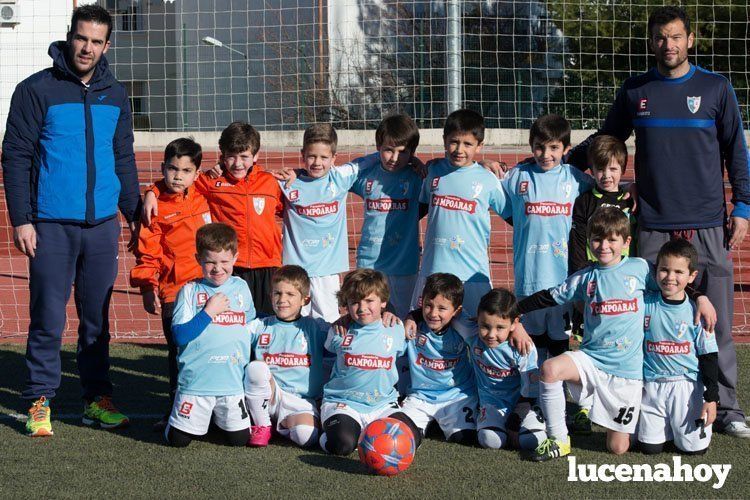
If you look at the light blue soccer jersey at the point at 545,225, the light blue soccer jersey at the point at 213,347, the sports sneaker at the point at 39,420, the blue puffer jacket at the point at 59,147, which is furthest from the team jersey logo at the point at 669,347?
the sports sneaker at the point at 39,420

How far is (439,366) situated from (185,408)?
4.23 feet

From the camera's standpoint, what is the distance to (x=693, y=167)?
4762mm

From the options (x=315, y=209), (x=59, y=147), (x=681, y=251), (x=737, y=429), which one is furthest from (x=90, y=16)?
(x=737, y=429)

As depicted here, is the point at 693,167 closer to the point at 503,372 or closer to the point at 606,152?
the point at 606,152

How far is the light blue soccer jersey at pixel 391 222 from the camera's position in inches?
209

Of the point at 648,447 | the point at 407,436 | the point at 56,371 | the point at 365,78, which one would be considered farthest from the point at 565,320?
the point at 365,78

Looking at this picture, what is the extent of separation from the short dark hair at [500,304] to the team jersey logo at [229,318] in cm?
121

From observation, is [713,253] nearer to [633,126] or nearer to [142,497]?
[633,126]

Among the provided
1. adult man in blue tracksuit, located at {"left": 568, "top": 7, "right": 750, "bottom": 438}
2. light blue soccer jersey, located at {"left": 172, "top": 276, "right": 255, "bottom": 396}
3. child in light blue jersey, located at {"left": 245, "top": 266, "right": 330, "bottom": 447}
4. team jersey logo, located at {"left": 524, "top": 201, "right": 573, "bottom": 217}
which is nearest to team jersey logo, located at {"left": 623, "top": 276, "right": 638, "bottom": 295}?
adult man in blue tracksuit, located at {"left": 568, "top": 7, "right": 750, "bottom": 438}

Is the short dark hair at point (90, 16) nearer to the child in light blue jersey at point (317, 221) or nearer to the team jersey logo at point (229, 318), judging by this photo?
the child in light blue jersey at point (317, 221)

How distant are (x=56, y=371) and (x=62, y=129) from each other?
1.24 metres

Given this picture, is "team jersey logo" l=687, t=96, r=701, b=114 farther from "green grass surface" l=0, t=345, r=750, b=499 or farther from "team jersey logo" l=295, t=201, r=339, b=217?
"team jersey logo" l=295, t=201, r=339, b=217

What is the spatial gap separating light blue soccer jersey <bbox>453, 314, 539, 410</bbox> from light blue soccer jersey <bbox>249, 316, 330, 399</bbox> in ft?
2.59

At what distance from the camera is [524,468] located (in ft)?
14.0
